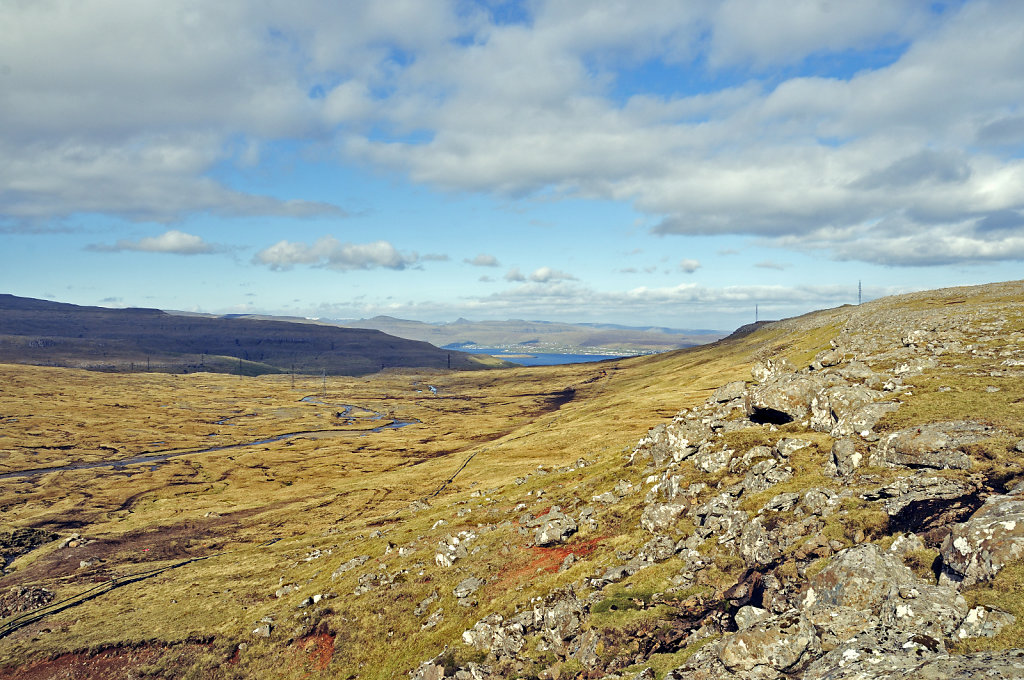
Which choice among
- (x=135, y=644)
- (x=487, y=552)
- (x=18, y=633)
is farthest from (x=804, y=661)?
(x=18, y=633)

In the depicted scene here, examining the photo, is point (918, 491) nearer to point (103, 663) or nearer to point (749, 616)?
point (749, 616)

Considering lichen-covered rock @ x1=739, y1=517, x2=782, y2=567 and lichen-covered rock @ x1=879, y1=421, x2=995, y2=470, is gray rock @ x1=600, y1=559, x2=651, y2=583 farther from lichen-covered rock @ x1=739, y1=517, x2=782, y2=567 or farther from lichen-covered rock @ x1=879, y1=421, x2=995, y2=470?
lichen-covered rock @ x1=879, y1=421, x2=995, y2=470

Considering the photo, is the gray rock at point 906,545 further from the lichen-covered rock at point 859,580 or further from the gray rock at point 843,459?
the gray rock at point 843,459

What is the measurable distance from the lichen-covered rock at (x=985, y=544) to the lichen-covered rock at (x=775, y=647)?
233 inches

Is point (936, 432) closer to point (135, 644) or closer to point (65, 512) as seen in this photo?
point (135, 644)

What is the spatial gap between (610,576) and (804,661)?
54.3 feet

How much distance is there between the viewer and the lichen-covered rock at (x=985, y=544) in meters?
19.2

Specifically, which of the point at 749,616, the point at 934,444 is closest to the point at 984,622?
the point at 749,616

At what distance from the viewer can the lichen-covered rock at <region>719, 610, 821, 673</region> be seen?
1986 cm

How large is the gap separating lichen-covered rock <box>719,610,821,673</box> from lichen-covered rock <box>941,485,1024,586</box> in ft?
19.4

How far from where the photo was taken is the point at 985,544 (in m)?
19.8

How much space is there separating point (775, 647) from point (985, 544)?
9.29 m

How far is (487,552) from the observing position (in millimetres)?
51188

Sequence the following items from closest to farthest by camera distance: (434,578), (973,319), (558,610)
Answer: (558,610) < (434,578) < (973,319)
